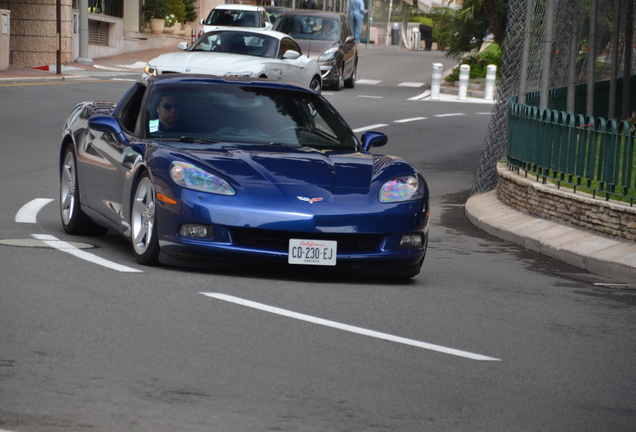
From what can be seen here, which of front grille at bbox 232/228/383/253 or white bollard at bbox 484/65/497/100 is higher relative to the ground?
front grille at bbox 232/228/383/253

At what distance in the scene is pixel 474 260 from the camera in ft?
33.1

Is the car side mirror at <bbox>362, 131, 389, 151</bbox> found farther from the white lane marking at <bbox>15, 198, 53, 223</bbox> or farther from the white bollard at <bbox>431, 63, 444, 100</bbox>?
the white bollard at <bbox>431, 63, 444, 100</bbox>

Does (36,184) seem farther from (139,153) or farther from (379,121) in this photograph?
(379,121)

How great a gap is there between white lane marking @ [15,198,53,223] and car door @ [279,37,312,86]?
12476 mm

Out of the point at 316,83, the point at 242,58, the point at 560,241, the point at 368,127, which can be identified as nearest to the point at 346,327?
the point at 560,241

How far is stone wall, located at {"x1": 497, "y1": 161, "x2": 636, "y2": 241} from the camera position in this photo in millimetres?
10195

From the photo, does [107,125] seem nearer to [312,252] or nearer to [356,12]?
[312,252]

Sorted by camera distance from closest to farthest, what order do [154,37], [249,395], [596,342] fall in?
[249,395] < [596,342] < [154,37]

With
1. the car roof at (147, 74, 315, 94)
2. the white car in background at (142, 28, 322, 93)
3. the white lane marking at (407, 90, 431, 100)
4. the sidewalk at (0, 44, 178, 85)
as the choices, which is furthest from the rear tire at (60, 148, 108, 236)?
the white lane marking at (407, 90, 431, 100)

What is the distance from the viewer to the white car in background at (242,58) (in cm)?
2114

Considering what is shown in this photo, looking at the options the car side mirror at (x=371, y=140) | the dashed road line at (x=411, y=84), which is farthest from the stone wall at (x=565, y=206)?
the dashed road line at (x=411, y=84)

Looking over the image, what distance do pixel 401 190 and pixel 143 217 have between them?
1.78 metres

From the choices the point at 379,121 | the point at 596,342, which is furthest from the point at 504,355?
the point at 379,121

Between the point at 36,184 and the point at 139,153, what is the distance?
472 cm
